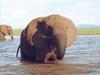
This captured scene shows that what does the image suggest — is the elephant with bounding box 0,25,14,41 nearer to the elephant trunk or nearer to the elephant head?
the elephant head

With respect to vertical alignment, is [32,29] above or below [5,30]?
above

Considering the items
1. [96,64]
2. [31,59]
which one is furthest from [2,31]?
[96,64]

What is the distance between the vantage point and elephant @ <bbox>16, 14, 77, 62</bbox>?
52.4 ft

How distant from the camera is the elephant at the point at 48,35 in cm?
1596

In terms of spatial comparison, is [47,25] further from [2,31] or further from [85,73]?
[2,31]

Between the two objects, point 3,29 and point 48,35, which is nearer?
point 48,35

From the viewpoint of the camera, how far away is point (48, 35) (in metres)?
16.6

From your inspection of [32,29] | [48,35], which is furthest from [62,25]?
[32,29]

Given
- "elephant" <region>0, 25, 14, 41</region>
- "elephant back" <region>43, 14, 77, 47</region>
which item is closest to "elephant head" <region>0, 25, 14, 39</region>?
"elephant" <region>0, 25, 14, 41</region>

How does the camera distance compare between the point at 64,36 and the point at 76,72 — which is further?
the point at 64,36

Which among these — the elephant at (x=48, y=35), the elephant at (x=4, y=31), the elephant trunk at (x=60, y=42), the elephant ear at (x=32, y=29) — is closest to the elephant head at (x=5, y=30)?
the elephant at (x=4, y=31)

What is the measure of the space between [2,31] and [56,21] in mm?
37190

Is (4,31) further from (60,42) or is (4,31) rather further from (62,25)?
(60,42)

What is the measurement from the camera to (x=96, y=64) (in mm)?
16766
